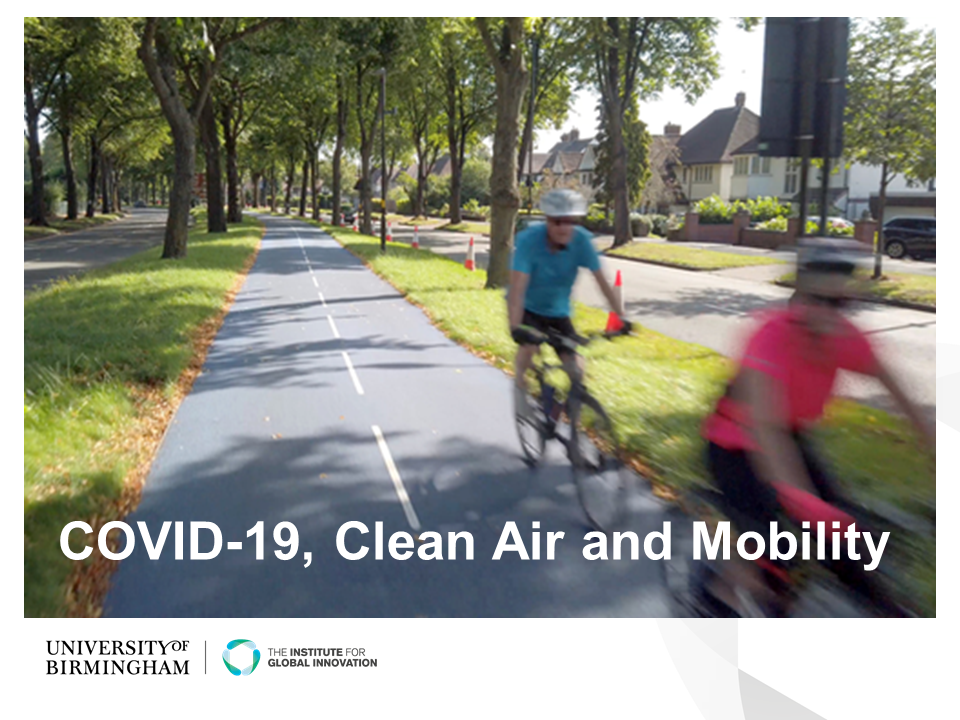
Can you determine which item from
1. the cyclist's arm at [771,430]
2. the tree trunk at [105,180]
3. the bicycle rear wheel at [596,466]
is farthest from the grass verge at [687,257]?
the tree trunk at [105,180]

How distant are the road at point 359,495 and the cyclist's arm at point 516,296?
1.10 m

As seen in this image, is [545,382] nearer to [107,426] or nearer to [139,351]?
[107,426]

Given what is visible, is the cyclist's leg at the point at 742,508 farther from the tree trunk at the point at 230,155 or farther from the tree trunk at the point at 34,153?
the tree trunk at the point at 230,155

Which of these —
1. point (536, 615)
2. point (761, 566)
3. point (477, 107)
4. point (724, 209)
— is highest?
point (477, 107)

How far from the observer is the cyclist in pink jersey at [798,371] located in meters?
3.12

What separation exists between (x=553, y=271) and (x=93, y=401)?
12.5ft

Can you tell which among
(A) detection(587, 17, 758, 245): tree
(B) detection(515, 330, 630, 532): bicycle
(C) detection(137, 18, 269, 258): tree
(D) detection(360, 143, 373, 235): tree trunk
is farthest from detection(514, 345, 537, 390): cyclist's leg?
(D) detection(360, 143, 373, 235): tree trunk

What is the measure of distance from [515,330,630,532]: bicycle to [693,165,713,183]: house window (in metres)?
60.2

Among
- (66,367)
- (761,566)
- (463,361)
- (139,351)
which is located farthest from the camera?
(463,361)

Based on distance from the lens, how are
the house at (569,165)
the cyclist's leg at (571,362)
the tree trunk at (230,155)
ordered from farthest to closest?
1. the house at (569,165)
2. the tree trunk at (230,155)
3. the cyclist's leg at (571,362)

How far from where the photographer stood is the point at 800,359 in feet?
10.6
